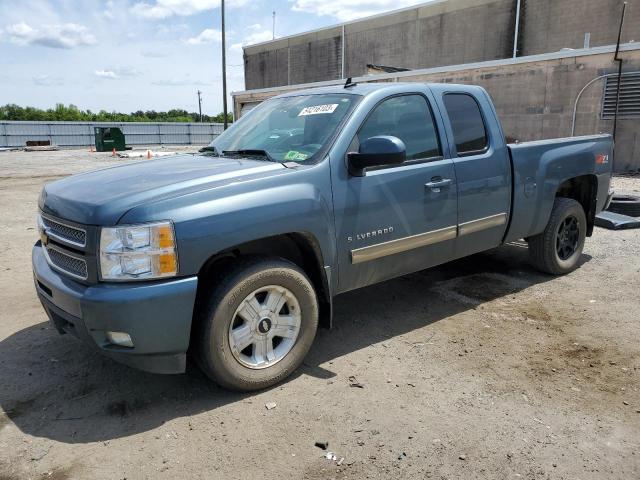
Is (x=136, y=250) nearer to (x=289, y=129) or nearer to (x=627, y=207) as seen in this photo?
(x=289, y=129)

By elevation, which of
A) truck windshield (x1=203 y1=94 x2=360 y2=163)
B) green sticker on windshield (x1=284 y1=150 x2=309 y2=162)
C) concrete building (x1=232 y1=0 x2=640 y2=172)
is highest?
concrete building (x1=232 y1=0 x2=640 y2=172)

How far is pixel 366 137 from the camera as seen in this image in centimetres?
385

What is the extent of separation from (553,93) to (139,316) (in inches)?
652

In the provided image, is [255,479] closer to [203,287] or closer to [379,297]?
[203,287]

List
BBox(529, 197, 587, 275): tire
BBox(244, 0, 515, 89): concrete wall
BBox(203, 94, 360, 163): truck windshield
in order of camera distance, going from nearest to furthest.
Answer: BBox(203, 94, 360, 163): truck windshield
BBox(529, 197, 587, 275): tire
BBox(244, 0, 515, 89): concrete wall

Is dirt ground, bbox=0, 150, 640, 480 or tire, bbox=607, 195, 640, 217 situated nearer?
dirt ground, bbox=0, 150, 640, 480

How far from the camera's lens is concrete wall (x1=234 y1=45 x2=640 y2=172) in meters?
15.4

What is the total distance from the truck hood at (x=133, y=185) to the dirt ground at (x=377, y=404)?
116cm

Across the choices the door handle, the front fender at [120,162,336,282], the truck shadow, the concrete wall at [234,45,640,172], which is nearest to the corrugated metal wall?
the concrete wall at [234,45,640,172]

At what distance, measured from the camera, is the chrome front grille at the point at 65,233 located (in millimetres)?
3022

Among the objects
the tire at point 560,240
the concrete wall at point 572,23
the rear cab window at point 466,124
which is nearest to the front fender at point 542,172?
the tire at point 560,240

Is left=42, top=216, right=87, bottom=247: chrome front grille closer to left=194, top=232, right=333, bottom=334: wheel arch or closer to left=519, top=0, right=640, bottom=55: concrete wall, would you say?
left=194, top=232, right=333, bottom=334: wheel arch

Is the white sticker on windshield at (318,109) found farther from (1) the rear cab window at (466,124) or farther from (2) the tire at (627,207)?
(2) the tire at (627,207)

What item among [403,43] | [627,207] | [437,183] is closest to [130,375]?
[437,183]
